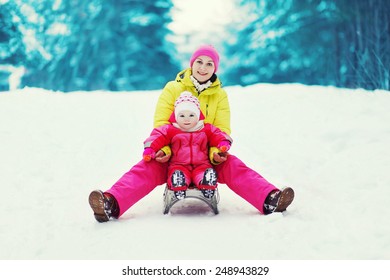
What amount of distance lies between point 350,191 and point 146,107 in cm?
420

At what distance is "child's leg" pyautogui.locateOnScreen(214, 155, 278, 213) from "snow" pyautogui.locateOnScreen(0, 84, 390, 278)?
11 cm

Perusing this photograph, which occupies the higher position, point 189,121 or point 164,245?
point 189,121

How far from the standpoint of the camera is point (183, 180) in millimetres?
2646

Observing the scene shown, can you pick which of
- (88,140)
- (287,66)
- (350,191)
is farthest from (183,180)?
(287,66)

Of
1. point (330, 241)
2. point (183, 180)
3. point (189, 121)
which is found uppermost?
point (189, 121)

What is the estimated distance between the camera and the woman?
2.62m

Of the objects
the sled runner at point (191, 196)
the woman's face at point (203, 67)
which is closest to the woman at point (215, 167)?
the woman's face at point (203, 67)

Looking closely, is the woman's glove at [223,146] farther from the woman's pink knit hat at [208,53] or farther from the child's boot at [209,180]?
the woman's pink knit hat at [208,53]

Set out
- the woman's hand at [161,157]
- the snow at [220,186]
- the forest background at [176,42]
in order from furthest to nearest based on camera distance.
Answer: the forest background at [176,42] → the woman's hand at [161,157] → the snow at [220,186]

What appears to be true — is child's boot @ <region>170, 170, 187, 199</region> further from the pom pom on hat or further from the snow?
the pom pom on hat

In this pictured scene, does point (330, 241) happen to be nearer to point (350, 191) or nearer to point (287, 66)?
point (350, 191)

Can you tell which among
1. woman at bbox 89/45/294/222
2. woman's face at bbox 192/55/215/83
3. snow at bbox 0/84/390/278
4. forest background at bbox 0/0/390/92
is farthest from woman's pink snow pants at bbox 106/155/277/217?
forest background at bbox 0/0/390/92

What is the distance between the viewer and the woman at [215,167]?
2617mm

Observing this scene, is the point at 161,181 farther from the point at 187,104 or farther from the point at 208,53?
the point at 208,53
